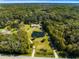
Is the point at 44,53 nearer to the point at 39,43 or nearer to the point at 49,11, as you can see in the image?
the point at 39,43

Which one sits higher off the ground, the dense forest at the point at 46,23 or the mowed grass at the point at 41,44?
the dense forest at the point at 46,23

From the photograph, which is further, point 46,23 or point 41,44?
point 46,23

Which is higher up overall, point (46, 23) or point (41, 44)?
point (46, 23)

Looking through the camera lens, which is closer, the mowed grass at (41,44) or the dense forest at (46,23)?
the dense forest at (46,23)

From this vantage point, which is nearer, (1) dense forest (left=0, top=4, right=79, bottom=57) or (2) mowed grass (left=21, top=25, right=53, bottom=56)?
(1) dense forest (left=0, top=4, right=79, bottom=57)

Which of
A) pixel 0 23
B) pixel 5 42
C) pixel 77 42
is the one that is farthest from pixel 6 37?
pixel 77 42

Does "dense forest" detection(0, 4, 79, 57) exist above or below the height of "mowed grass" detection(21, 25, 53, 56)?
above

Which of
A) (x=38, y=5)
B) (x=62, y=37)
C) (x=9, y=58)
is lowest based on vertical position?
(x=9, y=58)

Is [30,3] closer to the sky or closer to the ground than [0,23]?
closer to the sky
